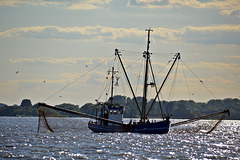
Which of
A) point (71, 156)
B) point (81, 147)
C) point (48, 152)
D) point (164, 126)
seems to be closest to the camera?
point (71, 156)

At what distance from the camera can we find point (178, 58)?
3957 inches

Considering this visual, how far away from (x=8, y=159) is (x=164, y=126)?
49.7m

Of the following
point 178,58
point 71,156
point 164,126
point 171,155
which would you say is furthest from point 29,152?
point 178,58

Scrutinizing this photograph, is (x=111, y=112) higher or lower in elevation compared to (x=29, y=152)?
higher

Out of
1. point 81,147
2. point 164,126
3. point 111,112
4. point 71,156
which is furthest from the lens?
point 111,112

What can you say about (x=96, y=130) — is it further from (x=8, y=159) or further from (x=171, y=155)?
(x=8, y=159)

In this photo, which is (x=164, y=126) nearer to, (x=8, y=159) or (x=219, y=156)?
(x=219, y=156)

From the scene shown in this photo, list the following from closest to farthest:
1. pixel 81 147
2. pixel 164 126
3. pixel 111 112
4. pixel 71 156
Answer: pixel 71 156
pixel 81 147
pixel 164 126
pixel 111 112

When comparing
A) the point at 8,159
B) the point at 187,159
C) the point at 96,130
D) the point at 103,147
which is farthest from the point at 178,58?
the point at 8,159

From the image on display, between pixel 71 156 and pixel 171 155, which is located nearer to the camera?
pixel 71 156

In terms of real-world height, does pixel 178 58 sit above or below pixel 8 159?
above

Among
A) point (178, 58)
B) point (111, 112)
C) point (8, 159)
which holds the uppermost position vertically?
point (178, 58)

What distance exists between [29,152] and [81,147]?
29.6 ft

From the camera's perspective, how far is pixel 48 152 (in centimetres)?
5684
